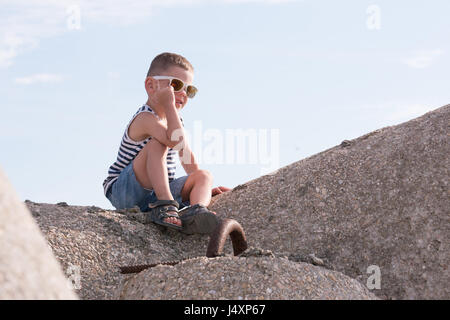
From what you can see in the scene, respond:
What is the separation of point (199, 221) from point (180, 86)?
128 centimetres

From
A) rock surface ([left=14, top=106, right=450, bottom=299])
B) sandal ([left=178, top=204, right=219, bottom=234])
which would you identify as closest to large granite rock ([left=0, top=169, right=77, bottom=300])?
rock surface ([left=14, top=106, right=450, bottom=299])

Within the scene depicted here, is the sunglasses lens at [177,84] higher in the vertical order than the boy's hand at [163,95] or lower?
higher

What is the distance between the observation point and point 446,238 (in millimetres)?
4121

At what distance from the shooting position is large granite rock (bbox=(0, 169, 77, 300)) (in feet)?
5.77

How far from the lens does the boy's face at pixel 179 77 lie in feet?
16.9

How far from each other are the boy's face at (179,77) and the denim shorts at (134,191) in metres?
0.64

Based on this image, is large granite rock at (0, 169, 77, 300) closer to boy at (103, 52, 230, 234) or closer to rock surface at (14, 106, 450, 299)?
rock surface at (14, 106, 450, 299)

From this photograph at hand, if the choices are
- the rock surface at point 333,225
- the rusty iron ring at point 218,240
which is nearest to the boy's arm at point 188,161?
the rock surface at point 333,225

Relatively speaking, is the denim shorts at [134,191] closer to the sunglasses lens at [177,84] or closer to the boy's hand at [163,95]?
the boy's hand at [163,95]

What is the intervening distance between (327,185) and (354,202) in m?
0.31

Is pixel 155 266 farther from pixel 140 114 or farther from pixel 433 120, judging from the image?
pixel 433 120

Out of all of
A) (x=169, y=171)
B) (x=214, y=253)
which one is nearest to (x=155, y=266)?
(x=214, y=253)

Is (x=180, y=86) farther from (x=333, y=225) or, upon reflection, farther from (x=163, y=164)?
(x=333, y=225)
